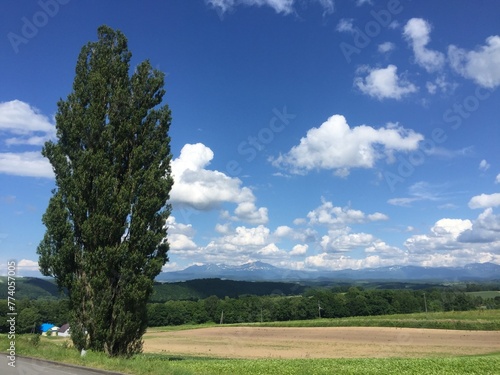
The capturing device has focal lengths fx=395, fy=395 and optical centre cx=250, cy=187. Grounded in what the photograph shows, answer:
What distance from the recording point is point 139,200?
20.5 meters

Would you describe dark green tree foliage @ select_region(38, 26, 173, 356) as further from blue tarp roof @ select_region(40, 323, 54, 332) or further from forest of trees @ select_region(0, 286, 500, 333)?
forest of trees @ select_region(0, 286, 500, 333)

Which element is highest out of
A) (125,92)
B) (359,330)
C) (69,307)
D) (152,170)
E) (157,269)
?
(125,92)

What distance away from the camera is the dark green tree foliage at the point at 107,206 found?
19172 mm

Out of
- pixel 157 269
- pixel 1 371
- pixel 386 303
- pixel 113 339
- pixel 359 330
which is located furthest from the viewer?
pixel 386 303

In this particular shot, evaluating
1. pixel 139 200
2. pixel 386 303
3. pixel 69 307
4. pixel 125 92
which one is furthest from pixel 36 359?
pixel 386 303

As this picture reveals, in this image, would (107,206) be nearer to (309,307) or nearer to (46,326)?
(46,326)

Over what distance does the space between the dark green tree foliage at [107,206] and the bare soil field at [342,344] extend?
72.7 ft

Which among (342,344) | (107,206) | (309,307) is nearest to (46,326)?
(309,307)

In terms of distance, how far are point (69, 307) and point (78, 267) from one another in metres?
2.05

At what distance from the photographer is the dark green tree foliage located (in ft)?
62.9

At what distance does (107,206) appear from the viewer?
782 inches

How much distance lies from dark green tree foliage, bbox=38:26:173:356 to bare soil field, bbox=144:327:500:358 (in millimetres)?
22151

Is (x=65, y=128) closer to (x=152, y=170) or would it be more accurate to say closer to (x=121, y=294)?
(x=152, y=170)

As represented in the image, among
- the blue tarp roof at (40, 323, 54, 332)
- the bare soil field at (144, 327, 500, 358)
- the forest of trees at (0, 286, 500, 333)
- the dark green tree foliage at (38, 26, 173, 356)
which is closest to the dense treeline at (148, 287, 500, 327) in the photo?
the forest of trees at (0, 286, 500, 333)
